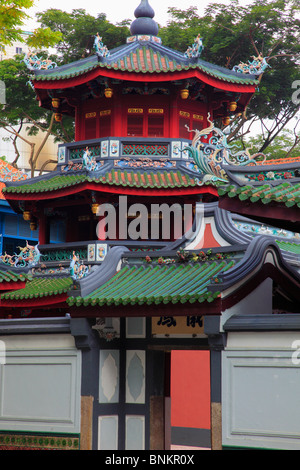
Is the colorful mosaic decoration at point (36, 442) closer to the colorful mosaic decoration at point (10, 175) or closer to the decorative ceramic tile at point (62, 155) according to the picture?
the colorful mosaic decoration at point (10, 175)

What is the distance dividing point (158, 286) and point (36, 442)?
14.0 feet

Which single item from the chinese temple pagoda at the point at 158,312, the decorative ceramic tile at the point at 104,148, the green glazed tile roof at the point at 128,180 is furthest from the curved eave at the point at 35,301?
the decorative ceramic tile at the point at 104,148

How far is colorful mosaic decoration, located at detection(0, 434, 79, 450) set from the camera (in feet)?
52.9

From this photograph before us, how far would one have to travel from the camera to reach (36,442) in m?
16.5

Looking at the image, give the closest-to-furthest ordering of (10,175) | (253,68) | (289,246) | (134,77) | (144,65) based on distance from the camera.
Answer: (289,246)
(134,77)
(144,65)
(10,175)
(253,68)

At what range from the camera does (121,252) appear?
706 inches

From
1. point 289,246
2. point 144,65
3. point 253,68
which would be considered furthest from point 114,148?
point 289,246

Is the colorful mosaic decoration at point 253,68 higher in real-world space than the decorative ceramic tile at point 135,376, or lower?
higher

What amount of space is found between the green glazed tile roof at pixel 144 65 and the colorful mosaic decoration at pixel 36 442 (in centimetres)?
1324

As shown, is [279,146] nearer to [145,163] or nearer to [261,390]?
[145,163]

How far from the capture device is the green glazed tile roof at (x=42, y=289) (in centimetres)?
2357

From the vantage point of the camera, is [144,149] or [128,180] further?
[144,149]

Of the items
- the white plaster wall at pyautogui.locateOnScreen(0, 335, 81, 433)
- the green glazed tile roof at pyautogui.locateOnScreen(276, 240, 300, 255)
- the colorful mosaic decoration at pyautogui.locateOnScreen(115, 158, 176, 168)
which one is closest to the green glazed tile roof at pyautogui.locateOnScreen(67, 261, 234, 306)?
the white plaster wall at pyautogui.locateOnScreen(0, 335, 81, 433)

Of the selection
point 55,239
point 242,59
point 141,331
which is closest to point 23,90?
point 55,239
